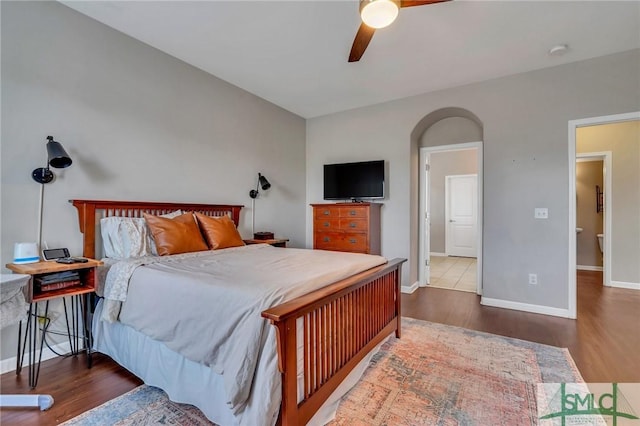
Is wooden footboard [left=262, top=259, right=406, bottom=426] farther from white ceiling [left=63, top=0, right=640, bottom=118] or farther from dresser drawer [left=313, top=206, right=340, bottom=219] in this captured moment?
white ceiling [left=63, top=0, right=640, bottom=118]

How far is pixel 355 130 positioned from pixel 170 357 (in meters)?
3.99

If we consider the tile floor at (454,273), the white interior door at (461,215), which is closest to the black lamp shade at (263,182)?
the tile floor at (454,273)

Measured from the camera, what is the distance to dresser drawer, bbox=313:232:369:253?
4.07 metres

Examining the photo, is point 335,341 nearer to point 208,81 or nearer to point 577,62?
point 208,81

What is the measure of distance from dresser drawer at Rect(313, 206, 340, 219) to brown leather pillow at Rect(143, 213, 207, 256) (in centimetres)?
202

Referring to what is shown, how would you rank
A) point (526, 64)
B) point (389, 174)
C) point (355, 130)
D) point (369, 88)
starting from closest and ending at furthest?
point (526, 64)
point (369, 88)
point (389, 174)
point (355, 130)

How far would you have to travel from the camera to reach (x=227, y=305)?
1444mm

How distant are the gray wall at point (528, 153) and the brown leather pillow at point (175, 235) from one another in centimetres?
289

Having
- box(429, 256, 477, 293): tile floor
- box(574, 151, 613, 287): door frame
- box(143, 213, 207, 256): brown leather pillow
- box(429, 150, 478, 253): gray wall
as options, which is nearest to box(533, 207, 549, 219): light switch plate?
box(429, 256, 477, 293): tile floor

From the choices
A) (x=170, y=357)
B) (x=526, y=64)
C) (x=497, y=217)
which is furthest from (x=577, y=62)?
(x=170, y=357)

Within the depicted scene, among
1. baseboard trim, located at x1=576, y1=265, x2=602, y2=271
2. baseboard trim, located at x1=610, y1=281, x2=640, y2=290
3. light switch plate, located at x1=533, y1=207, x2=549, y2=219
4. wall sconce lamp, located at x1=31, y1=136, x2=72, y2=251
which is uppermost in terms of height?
wall sconce lamp, located at x1=31, y1=136, x2=72, y2=251

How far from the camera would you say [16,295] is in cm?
169

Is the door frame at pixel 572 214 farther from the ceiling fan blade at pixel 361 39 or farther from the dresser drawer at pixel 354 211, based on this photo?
the ceiling fan blade at pixel 361 39

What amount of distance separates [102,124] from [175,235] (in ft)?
3.87
